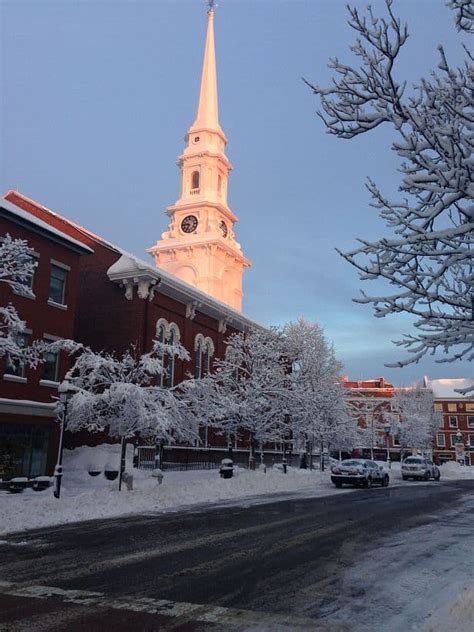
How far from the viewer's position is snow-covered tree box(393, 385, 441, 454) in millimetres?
74125

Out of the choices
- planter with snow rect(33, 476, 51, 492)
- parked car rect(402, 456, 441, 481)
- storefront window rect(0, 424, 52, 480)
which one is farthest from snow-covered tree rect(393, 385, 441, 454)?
planter with snow rect(33, 476, 51, 492)

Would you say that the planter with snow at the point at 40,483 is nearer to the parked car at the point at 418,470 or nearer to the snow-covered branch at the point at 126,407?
the snow-covered branch at the point at 126,407

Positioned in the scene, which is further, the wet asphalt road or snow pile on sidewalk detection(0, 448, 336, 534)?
snow pile on sidewalk detection(0, 448, 336, 534)

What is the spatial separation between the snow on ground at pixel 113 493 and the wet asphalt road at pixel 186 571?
1.33 m

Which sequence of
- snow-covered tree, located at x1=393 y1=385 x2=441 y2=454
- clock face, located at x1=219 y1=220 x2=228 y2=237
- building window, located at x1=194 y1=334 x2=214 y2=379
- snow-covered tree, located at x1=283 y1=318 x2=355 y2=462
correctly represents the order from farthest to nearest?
snow-covered tree, located at x1=393 y1=385 x2=441 y2=454 < clock face, located at x1=219 y1=220 x2=228 y2=237 < snow-covered tree, located at x1=283 y1=318 x2=355 y2=462 < building window, located at x1=194 y1=334 x2=214 y2=379

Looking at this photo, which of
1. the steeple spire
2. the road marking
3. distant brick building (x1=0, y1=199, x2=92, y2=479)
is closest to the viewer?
the road marking

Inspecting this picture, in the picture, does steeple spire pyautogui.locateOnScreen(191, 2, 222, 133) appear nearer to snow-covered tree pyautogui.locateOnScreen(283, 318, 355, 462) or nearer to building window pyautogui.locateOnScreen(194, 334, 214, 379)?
snow-covered tree pyautogui.locateOnScreen(283, 318, 355, 462)

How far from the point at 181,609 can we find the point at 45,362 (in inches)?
861

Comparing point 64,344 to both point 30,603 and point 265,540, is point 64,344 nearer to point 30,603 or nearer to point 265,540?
point 265,540

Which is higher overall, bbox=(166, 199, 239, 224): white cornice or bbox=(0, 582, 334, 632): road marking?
bbox=(166, 199, 239, 224): white cornice

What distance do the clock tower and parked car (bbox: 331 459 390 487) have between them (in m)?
34.8

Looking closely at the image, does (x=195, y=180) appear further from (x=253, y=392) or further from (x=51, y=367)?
(x=51, y=367)

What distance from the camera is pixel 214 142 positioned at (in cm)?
7175

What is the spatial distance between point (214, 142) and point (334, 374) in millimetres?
35907
